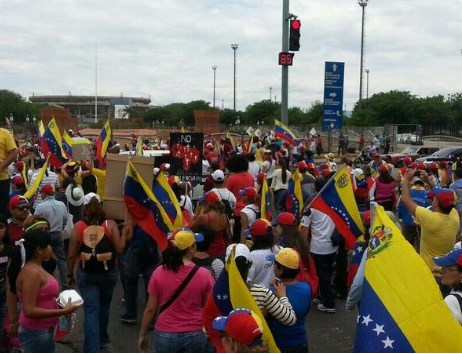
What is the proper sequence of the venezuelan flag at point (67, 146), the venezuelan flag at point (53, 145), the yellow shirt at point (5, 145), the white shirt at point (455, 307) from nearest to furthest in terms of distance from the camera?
1. the white shirt at point (455, 307)
2. the yellow shirt at point (5, 145)
3. the venezuelan flag at point (53, 145)
4. the venezuelan flag at point (67, 146)

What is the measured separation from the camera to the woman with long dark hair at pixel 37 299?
424cm

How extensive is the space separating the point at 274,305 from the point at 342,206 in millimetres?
3060

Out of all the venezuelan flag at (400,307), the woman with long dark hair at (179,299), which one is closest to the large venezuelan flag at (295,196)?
the woman with long dark hair at (179,299)

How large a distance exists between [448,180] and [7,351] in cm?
965

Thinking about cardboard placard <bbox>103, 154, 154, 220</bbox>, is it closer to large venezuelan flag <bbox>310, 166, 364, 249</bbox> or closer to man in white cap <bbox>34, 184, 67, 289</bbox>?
man in white cap <bbox>34, 184, 67, 289</bbox>

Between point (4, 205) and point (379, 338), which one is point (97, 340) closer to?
point (4, 205)

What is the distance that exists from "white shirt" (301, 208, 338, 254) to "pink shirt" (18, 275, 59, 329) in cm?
366

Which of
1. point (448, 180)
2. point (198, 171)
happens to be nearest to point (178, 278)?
point (198, 171)

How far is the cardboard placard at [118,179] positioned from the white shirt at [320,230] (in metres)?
2.14

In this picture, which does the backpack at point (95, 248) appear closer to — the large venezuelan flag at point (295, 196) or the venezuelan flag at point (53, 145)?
the large venezuelan flag at point (295, 196)

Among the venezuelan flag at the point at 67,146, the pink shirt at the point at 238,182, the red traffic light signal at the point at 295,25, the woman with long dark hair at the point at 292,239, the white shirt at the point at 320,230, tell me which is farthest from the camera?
the red traffic light signal at the point at 295,25

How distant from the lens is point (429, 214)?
5.65 metres

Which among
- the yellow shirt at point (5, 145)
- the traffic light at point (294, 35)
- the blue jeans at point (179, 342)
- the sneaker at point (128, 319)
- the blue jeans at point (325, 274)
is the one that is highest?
the traffic light at point (294, 35)

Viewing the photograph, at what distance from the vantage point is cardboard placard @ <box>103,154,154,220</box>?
6.50 metres
